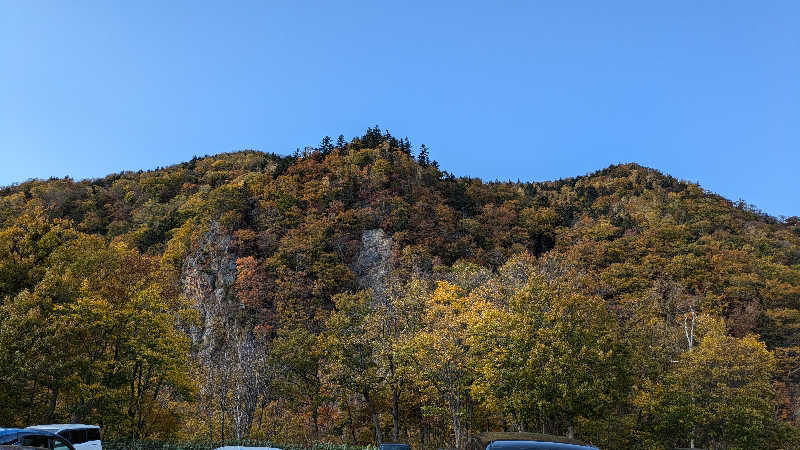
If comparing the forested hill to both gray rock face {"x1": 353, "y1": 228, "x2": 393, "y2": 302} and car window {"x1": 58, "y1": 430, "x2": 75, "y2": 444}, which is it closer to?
gray rock face {"x1": 353, "y1": 228, "x2": 393, "y2": 302}

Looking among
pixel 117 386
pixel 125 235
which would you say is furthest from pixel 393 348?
pixel 125 235

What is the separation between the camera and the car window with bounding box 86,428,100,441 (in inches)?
752

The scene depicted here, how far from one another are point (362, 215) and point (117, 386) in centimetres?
5169

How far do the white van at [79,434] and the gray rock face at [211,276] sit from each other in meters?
46.9

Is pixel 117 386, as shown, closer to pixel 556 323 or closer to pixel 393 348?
pixel 393 348

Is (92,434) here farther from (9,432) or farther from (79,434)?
(9,432)

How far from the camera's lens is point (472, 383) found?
32.9 metres

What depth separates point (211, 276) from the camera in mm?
74938

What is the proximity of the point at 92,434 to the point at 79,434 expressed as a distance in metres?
0.59

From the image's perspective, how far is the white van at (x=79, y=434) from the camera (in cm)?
1812

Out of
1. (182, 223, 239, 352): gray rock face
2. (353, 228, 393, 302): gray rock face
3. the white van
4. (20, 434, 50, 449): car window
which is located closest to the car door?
(20, 434, 50, 449): car window

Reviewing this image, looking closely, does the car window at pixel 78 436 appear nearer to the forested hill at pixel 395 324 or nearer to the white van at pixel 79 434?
the white van at pixel 79 434

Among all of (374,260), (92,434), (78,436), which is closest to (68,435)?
(78,436)

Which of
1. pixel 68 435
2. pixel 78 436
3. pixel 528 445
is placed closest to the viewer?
pixel 528 445
